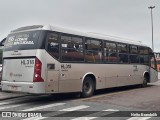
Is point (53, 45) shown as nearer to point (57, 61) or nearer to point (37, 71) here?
point (57, 61)

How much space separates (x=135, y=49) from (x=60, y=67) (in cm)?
758

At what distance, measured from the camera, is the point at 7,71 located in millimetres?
12531

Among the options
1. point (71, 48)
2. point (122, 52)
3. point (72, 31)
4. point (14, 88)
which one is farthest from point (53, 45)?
point (122, 52)

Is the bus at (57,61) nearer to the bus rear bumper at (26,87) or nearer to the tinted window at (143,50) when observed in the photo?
the bus rear bumper at (26,87)

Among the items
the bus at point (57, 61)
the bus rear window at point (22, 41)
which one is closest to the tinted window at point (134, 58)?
the bus at point (57, 61)

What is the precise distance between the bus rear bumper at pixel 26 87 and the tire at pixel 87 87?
2795 millimetres

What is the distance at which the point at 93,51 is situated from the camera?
568 inches

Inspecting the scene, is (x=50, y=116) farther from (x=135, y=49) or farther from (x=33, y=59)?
(x=135, y=49)

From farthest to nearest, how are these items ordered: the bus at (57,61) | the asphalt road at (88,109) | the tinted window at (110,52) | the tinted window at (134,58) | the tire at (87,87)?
the tinted window at (134,58) → the tinted window at (110,52) → the tire at (87,87) → the bus at (57,61) → the asphalt road at (88,109)

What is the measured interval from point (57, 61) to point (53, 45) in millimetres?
654

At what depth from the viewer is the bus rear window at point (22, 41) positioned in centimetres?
1187

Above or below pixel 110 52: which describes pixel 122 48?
above

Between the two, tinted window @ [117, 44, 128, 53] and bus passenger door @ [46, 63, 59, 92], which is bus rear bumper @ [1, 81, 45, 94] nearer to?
bus passenger door @ [46, 63, 59, 92]

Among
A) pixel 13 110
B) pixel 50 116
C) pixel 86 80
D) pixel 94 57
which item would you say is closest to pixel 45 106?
pixel 13 110
